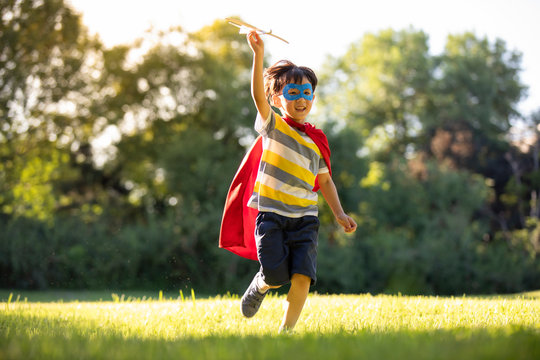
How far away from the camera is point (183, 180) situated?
58.8ft

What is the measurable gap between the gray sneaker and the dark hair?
140 cm

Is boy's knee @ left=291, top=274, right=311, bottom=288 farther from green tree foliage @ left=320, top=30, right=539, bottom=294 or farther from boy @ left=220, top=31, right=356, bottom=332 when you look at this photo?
green tree foliage @ left=320, top=30, right=539, bottom=294

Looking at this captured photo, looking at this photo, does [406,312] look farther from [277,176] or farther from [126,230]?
[126,230]

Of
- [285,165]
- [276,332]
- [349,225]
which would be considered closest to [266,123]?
[285,165]

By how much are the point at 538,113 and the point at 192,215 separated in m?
17.6

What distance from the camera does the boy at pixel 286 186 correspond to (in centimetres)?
364

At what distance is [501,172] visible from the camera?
25.0 m

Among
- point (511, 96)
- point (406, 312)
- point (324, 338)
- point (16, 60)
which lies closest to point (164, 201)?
point (16, 60)

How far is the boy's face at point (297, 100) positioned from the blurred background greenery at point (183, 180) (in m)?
11.1

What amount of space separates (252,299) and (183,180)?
1418 cm

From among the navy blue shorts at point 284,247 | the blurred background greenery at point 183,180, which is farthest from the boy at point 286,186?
the blurred background greenery at point 183,180

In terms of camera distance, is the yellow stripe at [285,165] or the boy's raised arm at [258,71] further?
the yellow stripe at [285,165]

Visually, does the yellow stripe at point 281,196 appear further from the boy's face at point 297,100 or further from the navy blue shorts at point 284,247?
the boy's face at point 297,100

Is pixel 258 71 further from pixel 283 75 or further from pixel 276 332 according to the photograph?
pixel 276 332
